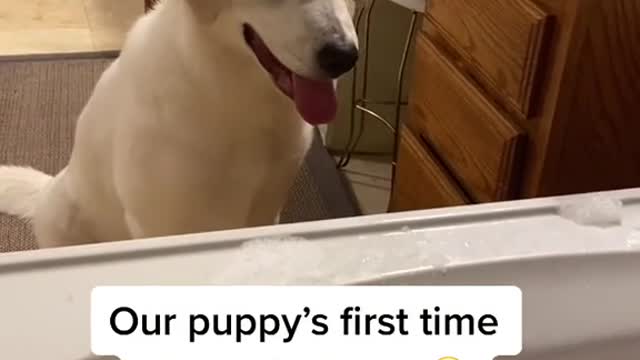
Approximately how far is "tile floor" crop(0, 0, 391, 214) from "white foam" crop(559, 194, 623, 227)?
1.74 meters

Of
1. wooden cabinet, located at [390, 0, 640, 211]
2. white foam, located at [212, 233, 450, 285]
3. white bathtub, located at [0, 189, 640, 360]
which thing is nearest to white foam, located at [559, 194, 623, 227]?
white bathtub, located at [0, 189, 640, 360]

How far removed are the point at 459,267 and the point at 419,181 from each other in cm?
72

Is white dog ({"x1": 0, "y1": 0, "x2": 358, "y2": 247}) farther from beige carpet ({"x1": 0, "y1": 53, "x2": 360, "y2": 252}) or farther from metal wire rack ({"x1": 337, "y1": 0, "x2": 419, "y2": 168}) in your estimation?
metal wire rack ({"x1": 337, "y1": 0, "x2": 419, "y2": 168})

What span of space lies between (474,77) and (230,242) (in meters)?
0.62

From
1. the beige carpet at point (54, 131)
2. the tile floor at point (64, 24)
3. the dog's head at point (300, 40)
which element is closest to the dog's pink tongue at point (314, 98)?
the dog's head at point (300, 40)

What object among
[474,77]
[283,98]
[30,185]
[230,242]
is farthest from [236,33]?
[30,185]

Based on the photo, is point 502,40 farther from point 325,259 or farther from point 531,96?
point 325,259

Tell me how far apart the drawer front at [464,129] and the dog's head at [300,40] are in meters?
0.22

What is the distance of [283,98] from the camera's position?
1.12 metres

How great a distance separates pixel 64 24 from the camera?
2.38m

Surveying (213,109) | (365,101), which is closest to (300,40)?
(213,109)

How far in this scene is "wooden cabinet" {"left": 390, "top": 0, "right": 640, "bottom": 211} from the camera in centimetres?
98

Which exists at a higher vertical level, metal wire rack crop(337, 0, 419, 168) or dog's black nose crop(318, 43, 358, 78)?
dog's black nose crop(318, 43, 358, 78)

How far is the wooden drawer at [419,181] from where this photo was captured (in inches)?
49.6
